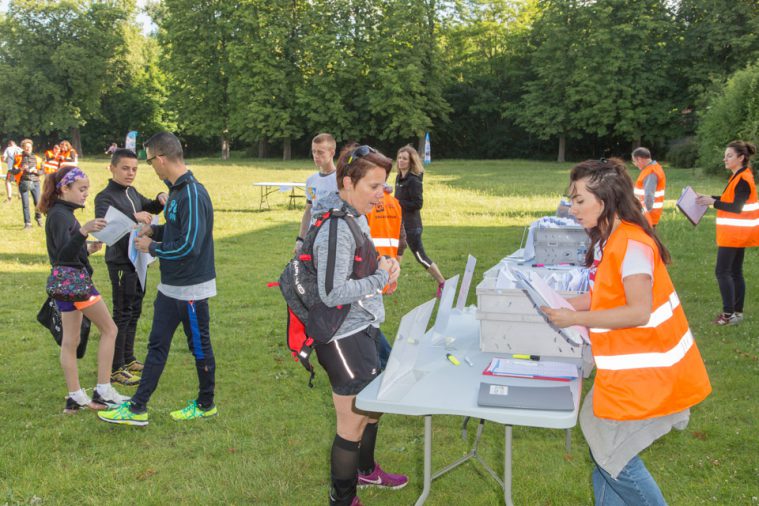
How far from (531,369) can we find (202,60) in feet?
169

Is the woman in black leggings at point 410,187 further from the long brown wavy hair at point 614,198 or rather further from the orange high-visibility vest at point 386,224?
the long brown wavy hair at point 614,198

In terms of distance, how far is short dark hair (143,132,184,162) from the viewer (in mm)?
4344

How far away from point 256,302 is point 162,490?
493 centimetres

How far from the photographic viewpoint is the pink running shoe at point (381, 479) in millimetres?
4000

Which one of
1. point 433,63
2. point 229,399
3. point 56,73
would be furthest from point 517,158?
point 229,399

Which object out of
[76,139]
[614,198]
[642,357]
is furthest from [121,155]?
[76,139]

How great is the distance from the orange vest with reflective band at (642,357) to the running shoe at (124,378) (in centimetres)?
438

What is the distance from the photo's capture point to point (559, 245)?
653cm

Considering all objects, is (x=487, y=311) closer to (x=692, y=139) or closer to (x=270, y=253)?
(x=270, y=253)

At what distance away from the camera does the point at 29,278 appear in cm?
1021

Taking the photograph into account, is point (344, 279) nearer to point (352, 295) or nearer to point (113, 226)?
Result: point (352, 295)

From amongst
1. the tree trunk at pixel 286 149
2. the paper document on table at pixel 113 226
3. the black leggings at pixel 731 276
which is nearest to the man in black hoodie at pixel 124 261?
the paper document on table at pixel 113 226

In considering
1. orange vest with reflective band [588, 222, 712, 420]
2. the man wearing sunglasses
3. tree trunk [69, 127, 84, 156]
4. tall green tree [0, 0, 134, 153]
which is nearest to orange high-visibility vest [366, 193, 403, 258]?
the man wearing sunglasses

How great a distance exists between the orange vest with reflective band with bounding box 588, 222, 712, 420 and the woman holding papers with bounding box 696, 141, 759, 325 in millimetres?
4800
